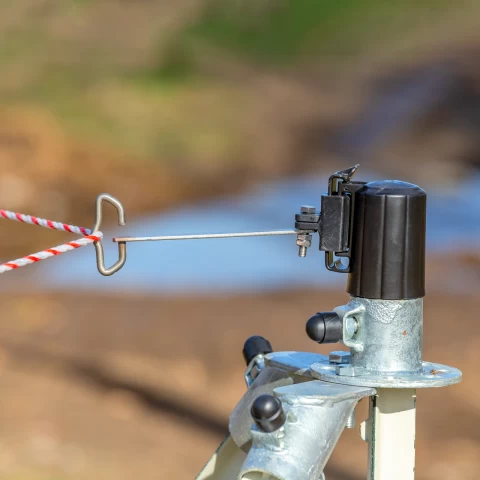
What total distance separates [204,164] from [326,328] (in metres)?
4.56

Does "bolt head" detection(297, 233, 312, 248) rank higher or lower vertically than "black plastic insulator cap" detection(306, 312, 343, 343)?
higher

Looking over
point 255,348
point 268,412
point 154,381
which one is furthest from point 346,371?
point 154,381

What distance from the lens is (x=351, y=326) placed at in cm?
123

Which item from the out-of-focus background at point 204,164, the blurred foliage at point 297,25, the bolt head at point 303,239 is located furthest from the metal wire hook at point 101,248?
the blurred foliage at point 297,25

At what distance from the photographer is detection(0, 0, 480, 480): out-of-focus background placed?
126 inches

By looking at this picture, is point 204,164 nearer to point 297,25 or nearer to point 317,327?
point 297,25

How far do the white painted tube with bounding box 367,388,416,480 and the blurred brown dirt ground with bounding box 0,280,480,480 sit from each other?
1176 mm

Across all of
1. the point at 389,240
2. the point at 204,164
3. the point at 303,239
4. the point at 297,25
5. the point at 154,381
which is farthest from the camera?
the point at 297,25

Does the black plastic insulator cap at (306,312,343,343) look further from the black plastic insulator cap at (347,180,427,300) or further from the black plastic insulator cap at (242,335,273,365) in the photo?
the black plastic insulator cap at (242,335,273,365)

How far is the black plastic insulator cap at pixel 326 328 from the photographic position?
1223 millimetres

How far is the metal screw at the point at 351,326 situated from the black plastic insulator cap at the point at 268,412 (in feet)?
0.64

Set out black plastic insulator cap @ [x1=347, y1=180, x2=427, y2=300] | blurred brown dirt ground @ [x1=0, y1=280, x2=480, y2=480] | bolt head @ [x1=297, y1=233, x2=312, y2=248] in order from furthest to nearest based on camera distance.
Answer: blurred brown dirt ground @ [x1=0, y1=280, x2=480, y2=480] < bolt head @ [x1=297, y1=233, x2=312, y2=248] < black plastic insulator cap @ [x1=347, y1=180, x2=427, y2=300]

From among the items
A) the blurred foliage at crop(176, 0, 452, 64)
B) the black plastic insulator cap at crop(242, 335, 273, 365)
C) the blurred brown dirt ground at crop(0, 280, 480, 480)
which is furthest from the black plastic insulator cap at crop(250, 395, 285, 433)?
the blurred foliage at crop(176, 0, 452, 64)

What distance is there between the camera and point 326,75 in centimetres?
614
